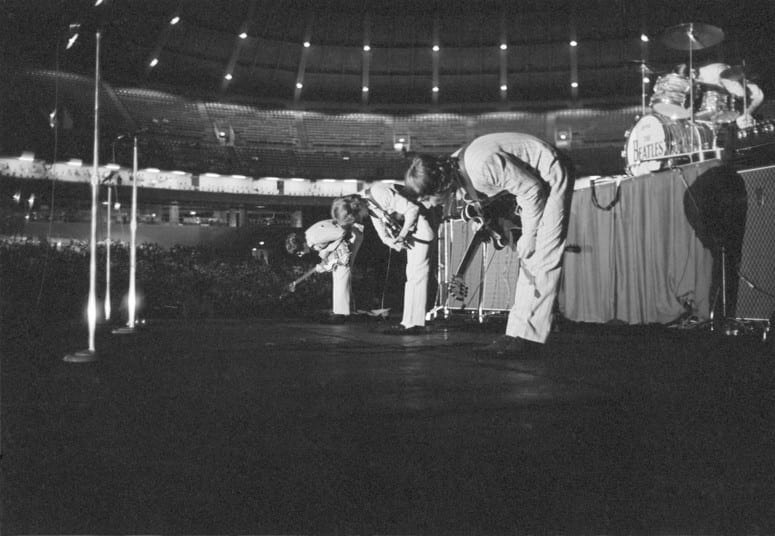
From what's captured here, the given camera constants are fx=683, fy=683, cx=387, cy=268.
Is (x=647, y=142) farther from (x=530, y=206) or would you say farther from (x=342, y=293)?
(x=530, y=206)

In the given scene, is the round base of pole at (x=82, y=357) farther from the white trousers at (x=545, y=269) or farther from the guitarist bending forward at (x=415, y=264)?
the guitarist bending forward at (x=415, y=264)

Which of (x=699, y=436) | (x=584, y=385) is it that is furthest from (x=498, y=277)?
(x=699, y=436)

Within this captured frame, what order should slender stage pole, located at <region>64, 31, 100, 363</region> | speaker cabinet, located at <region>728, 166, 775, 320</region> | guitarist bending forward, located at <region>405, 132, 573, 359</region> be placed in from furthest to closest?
speaker cabinet, located at <region>728, 166, 775, 320</region> < slender stage pole, located at <region>64, 31, 100, 363</region> < guitarist bending forward, located at <region>405, 132, 573, 359</region>

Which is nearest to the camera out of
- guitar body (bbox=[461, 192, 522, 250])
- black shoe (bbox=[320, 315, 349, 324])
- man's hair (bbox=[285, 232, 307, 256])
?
guitar body (bbox=[461, 192, 522, 250])

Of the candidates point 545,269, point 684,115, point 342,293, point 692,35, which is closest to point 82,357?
point 545,269

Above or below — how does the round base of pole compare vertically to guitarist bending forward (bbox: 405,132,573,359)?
below

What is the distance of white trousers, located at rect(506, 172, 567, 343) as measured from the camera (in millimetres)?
3994

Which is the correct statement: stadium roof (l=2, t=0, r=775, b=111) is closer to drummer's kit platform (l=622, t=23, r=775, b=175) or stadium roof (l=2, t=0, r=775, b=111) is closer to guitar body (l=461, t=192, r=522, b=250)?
drummer's kit platform (l=622, t=23, r=775, b=175)

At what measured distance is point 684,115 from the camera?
985 cm

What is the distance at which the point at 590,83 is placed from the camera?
3269cm

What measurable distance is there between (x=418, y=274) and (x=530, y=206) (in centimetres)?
246

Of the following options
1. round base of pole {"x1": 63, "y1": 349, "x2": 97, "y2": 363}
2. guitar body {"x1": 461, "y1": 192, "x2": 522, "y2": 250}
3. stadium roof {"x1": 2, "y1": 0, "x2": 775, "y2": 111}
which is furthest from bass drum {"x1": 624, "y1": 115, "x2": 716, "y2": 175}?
stadium roof {"x1": 2, "y1": 0, "x2": 775, "y2": 111}

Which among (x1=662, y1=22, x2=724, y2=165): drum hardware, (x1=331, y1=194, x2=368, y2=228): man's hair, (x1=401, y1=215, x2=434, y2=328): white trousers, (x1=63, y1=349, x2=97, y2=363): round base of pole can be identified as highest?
(x1=662, y1=22, x2=724, y2=165): drum hardware

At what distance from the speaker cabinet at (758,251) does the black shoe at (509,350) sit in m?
2.99
